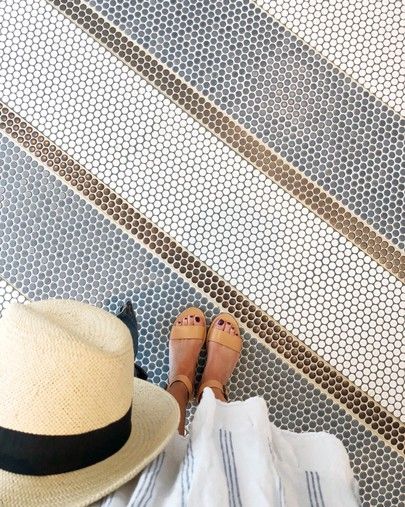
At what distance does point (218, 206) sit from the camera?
1.17m

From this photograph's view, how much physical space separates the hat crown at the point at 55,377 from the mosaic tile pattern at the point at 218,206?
445mm

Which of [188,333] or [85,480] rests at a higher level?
[188,333]

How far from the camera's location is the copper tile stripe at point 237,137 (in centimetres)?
117

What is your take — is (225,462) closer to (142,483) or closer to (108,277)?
(142,483)

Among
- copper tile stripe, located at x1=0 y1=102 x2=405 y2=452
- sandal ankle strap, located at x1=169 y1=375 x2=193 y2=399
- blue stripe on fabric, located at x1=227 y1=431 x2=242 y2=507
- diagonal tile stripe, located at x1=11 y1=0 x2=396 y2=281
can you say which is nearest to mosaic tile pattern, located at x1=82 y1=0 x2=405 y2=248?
diagonal tile stripe, located at x1=11 y1=0 x2=396 y2=281

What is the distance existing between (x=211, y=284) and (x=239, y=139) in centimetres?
26

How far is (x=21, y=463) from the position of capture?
2.37ft

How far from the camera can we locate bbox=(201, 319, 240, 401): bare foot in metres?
1.14

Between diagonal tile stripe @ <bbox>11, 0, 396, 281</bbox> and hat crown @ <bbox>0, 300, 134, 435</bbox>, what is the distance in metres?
0.53

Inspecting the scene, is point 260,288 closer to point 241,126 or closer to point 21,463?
point 241,126

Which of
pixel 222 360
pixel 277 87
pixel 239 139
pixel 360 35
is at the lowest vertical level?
pixel 222 360

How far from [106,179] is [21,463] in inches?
23.0

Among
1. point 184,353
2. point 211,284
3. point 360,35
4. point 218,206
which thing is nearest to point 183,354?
point 184,353

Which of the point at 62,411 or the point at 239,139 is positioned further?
the point at 239,139
